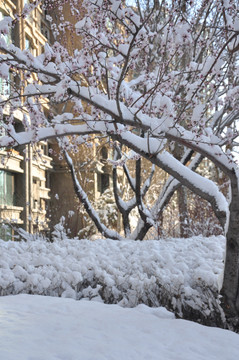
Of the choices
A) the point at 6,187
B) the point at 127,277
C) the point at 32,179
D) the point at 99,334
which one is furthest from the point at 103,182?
the point at 99,334

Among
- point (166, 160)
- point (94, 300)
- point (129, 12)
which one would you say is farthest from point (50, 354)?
point (129, 12)

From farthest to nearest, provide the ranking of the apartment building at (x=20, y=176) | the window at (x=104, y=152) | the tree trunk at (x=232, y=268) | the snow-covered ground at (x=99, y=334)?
the window at (x=104, y=152), the apartment building at (x=20, y=176), the tree trunk at (x=232, y=268), the snow-covered ground at (x=99, y=334)

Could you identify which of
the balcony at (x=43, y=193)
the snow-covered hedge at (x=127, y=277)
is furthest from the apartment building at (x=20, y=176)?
the snow-covered hedge at (x=127, y=277)

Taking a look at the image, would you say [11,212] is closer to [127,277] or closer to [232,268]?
[127,277]

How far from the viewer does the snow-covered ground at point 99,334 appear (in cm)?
302

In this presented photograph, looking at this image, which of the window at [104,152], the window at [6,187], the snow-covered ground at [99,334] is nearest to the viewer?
the snow-covered ground at [99,334]

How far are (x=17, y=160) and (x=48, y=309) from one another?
15520 millimetres

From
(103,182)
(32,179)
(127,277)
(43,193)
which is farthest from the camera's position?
(103,182)

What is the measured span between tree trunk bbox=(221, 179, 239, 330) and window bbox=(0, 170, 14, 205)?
1457 centimetres

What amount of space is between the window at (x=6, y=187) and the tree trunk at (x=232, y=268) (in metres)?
14.6

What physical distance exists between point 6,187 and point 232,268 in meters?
15.6

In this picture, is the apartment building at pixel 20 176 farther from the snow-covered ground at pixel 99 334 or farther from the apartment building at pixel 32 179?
the snow-covered ground at pixel 99 334

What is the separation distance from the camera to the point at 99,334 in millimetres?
3465

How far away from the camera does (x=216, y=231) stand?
11719 mm
